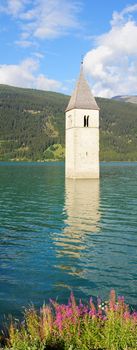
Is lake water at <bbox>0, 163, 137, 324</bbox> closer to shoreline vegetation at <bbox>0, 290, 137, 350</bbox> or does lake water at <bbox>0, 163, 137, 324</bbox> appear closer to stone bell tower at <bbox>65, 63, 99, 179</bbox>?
shoreline vegetation at <bbox>0, 290, 137, 350</bbox>

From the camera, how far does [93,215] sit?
27344 millimetres

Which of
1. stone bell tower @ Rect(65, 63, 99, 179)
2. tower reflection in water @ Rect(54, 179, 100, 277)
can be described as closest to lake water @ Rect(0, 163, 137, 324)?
tower reflection in water @ Rect(54, 179, 100, 277)

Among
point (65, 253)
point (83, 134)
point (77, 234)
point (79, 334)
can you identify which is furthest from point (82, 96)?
point (79, 334)

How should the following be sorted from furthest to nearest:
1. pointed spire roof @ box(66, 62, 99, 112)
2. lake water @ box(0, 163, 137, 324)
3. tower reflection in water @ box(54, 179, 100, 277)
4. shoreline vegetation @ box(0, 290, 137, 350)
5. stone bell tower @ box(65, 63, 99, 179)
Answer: pointed spire roof @ box(66, 62, 99, 112) < stone bell tower @ box(65, 63, 99, 179) < tower reflection in water @ box(54, 179, 100, 277) < lake water @ box(0, 163, 137, 324) < shoreline vegetation @ box(0, 290, 137, 350)

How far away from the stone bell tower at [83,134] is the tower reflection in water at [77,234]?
1897 cm

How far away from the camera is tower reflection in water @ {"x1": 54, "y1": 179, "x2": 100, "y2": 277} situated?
15.3 meters

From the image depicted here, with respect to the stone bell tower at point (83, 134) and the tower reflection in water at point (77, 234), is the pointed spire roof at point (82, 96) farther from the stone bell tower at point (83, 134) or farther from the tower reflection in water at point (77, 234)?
the tower reflection in water at point (77, 234)

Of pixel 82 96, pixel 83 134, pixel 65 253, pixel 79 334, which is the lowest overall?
pixel 65 253

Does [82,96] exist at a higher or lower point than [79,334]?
higher

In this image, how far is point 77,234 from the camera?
20531 millimetres

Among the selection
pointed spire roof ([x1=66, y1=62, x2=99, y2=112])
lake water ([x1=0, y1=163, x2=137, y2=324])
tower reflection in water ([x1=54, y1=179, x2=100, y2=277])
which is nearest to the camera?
lake water ([x1=0, y1=163, x2=137, y2=324])

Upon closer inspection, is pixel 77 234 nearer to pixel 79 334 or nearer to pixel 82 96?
pixel 79 334

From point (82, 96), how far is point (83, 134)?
6.09 m

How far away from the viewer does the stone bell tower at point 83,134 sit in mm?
56844
